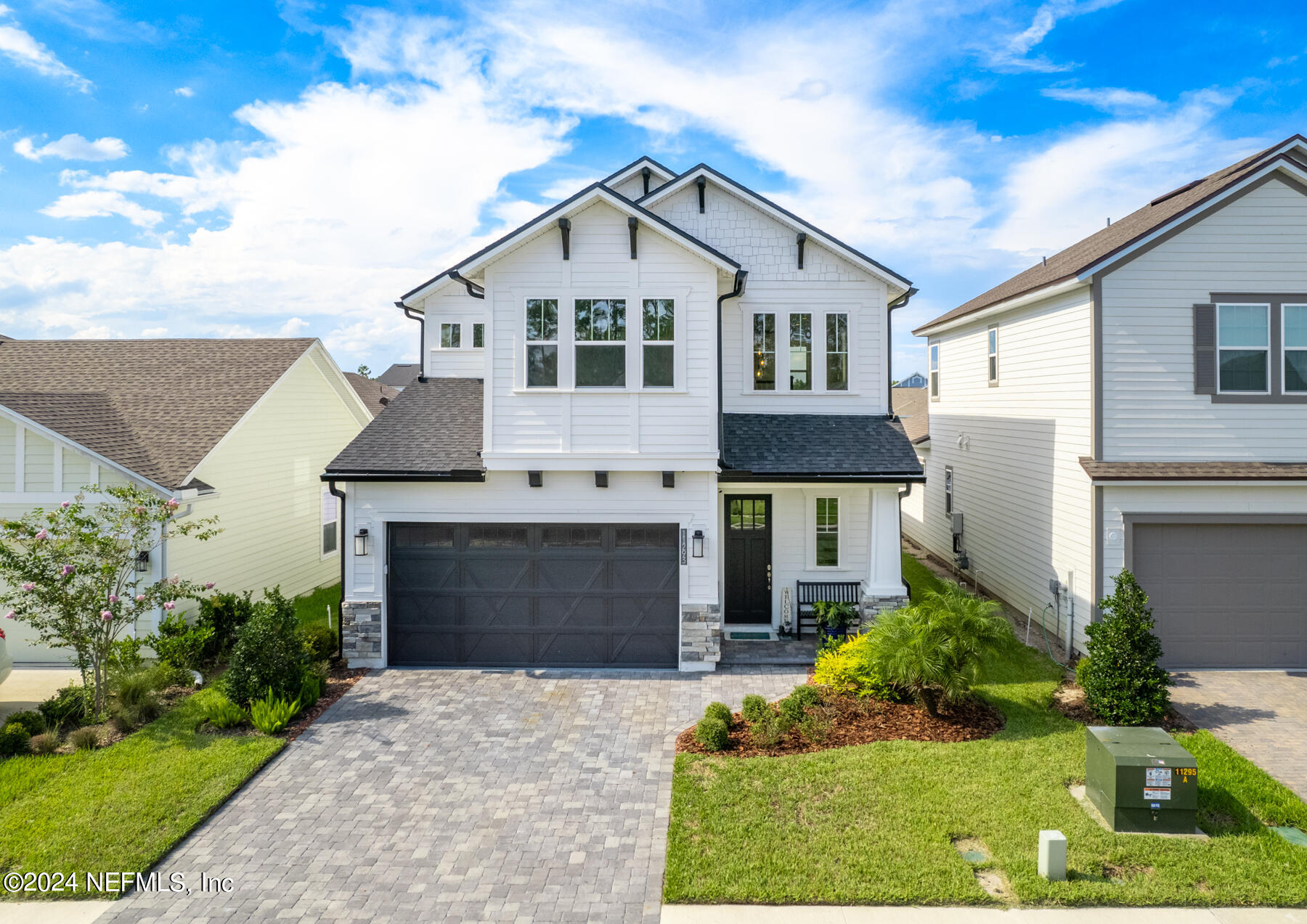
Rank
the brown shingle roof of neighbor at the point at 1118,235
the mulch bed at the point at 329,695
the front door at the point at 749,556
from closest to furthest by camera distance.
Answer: the mulch bed at the point at 329,695, the brown shingle roof of neighbor at the point at 1118,235, the front door at the point at 749,556

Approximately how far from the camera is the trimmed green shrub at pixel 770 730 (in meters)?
8.56

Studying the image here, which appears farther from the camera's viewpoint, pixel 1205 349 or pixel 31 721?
pixel 1205 349

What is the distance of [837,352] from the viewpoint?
13578 mm

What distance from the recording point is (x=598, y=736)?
9.09 meters

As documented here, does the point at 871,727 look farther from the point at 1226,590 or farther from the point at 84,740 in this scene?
the point at 84,740

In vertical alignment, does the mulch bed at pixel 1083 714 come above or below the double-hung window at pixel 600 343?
below

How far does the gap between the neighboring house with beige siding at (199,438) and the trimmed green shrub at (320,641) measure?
255 cm

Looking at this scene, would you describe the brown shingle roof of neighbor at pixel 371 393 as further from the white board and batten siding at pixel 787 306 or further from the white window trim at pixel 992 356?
the white window trim at pixel 992 356

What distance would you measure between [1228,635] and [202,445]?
1740 centimetres

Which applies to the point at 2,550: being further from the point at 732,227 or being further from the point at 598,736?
the point at 732,227

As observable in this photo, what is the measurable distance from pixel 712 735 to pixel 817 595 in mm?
5047

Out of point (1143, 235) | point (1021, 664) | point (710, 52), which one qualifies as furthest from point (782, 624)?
point (710, 52)

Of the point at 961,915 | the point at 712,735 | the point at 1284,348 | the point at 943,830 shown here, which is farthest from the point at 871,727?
the point at 1284,348

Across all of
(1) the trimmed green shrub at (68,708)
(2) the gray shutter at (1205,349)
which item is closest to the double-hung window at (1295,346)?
(2) the gray shutter at (1205,349)
